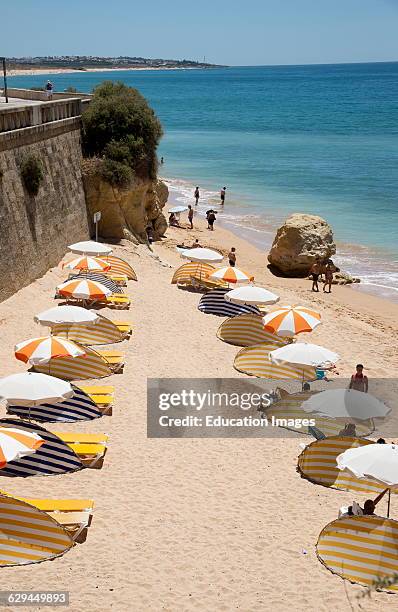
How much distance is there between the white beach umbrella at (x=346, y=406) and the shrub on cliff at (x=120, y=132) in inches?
584

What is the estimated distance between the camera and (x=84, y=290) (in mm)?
A: 18000

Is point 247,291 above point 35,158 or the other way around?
the other way around

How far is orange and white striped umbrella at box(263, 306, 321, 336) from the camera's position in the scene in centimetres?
1636

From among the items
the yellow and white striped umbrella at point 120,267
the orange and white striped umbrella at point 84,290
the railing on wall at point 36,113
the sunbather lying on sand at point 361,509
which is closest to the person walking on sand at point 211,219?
the railing on wall at point 36,113

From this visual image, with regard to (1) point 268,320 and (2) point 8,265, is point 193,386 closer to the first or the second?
(1) point 268,320

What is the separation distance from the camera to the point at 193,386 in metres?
15.0

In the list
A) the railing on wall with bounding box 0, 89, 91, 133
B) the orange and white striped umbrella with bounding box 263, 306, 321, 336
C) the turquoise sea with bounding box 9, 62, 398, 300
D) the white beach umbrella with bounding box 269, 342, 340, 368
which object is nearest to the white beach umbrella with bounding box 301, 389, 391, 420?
the white beach umbrella with bounding box 269, 342, 340, 368

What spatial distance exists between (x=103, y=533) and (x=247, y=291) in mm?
9964

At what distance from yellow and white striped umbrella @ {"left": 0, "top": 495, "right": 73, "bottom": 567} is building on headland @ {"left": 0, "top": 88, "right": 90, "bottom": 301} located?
9.87m

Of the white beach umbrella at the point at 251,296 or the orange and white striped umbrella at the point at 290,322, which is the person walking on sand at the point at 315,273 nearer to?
the white beach umbrella at the point at 251,296

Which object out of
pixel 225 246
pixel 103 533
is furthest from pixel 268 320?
pixel 225 246

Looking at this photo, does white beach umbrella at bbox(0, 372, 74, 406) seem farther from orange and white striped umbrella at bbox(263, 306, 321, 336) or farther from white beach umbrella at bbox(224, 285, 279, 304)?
white beach umbrella at bbox(224, 285, 279, 304)

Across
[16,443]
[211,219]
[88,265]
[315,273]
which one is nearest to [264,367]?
[88,265]

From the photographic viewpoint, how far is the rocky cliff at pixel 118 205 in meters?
25.7
